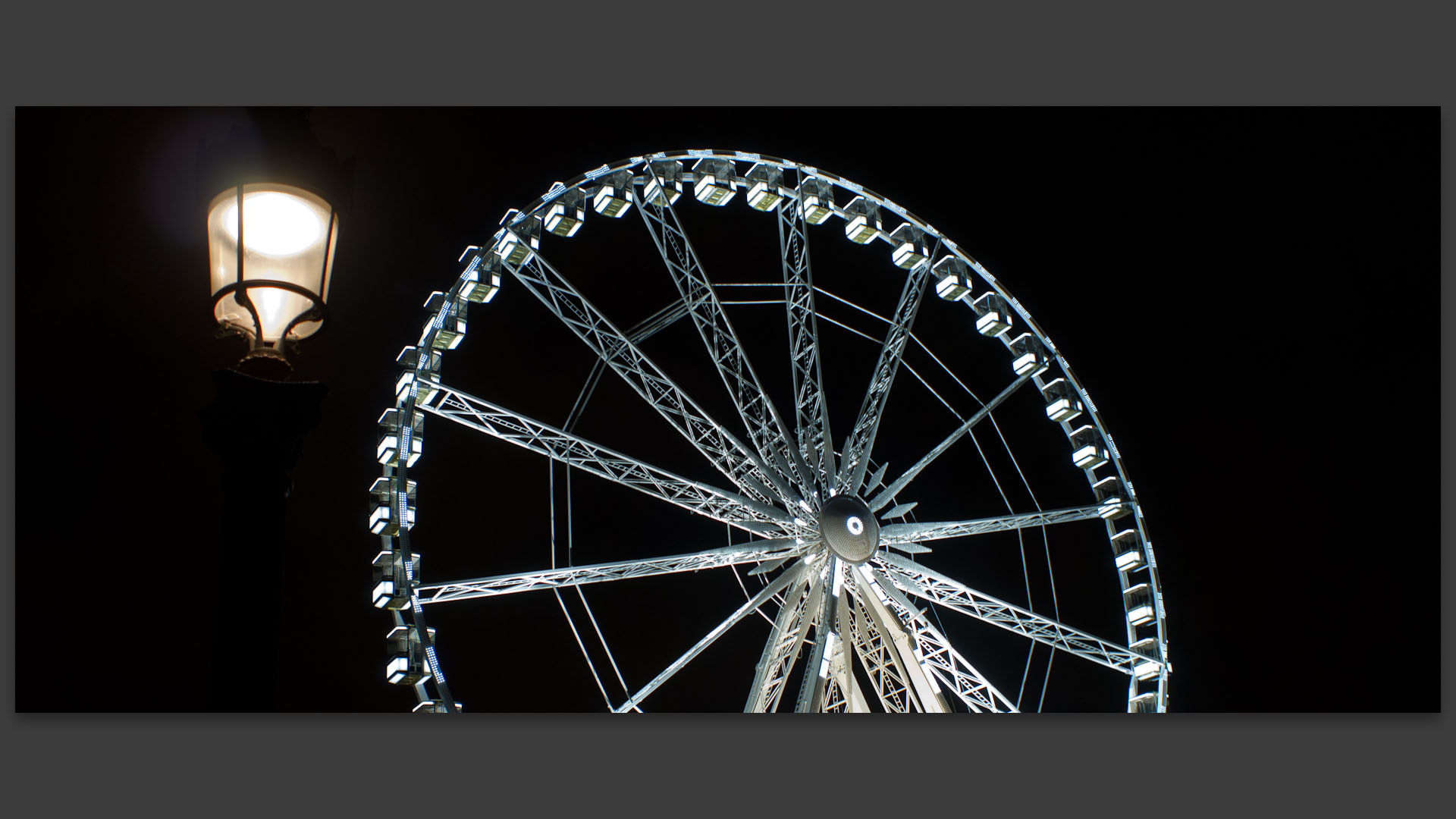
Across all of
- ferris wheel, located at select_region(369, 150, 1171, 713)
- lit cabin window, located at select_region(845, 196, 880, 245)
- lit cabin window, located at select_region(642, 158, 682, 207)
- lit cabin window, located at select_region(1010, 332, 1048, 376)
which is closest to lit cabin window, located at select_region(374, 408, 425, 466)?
ferris wheel, located at select_region(369, 150, 1171, 713)

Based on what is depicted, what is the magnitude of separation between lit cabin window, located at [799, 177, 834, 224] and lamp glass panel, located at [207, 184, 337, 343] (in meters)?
6.57

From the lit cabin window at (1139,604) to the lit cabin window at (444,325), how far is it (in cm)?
480

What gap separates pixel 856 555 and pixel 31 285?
4795 mm

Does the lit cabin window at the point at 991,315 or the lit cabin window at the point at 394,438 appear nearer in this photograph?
the lit cabin window at the point at 394,438

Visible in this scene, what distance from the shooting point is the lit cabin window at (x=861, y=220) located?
9359mm

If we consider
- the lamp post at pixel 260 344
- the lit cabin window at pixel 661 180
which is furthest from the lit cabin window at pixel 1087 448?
the lamp post at pixel 260 344

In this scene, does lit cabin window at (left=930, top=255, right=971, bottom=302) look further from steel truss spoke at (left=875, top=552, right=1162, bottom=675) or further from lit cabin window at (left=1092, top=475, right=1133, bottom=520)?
steel truss spoke at (left=875, top=552, right=1162, bottom=675)

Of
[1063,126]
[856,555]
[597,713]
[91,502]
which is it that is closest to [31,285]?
[91,502]

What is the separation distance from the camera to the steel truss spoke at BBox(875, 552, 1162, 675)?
27.6 ft

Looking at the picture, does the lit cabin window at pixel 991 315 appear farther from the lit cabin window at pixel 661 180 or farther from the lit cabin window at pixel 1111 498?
the lit cabin window at pixel 661 180

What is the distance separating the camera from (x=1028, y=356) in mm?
9562

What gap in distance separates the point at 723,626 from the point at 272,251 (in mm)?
5643

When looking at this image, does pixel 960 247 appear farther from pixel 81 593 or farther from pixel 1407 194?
pixel 81 593

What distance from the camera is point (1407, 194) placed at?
7.07 metres
